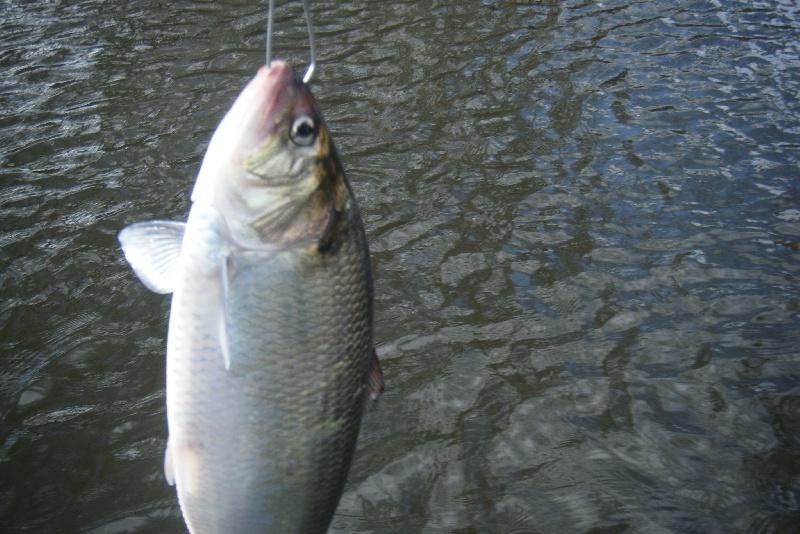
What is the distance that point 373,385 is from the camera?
194 cm

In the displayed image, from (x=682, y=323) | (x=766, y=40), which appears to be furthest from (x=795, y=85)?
(x=682, y=323)

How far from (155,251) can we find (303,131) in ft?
1.68

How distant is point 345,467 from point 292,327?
43cm

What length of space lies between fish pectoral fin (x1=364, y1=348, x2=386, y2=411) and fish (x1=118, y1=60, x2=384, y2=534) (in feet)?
0.16

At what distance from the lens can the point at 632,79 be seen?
293 inches

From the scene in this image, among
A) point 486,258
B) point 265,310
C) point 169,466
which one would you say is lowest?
point 486,258

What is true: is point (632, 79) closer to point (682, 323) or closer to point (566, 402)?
point (682, 323)

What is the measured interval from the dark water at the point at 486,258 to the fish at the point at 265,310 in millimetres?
1684

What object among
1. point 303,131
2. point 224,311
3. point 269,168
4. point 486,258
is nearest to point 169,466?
point 224,311

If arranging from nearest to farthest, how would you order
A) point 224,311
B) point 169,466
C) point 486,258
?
1. point 224,311
2. point 169,466
3. point 486,258

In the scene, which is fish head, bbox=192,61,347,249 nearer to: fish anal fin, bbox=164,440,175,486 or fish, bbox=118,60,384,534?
fish, bbox=118,60,384,534

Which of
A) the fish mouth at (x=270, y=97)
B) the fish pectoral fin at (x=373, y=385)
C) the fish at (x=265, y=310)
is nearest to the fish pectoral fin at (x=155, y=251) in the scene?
→ the fish at (x=265, y=310)

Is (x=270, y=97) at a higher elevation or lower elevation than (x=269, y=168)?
higher

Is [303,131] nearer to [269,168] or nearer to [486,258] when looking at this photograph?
[269,168]
